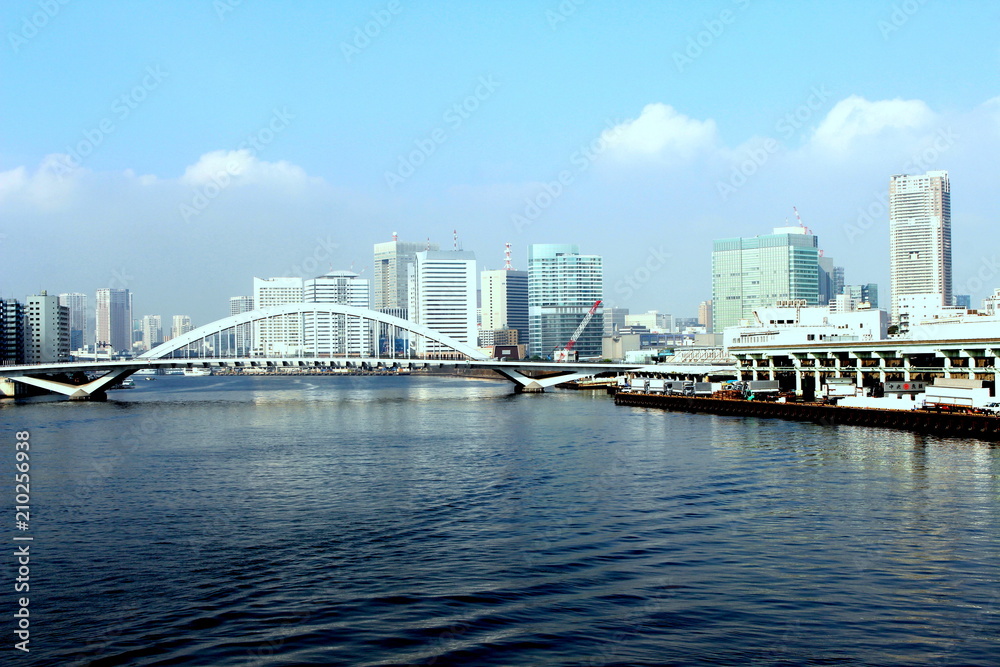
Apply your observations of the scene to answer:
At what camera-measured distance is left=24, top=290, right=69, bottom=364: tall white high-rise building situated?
166125mm

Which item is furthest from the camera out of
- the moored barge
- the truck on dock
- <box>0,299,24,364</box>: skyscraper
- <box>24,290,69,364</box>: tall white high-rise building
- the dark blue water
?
<box>24,290,69,364</box>: tall white high-rise building

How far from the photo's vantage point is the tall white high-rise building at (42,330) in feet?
545

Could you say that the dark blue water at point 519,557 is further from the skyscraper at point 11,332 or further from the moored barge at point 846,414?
the skyscraper at point 11,332

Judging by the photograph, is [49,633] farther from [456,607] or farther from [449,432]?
[449,432]

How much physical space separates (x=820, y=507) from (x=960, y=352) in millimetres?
38552

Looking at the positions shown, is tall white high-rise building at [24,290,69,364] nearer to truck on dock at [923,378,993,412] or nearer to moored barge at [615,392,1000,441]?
moored barge at [615,392,1000,441]

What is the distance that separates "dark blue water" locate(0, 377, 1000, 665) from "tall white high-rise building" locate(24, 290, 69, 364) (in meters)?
141

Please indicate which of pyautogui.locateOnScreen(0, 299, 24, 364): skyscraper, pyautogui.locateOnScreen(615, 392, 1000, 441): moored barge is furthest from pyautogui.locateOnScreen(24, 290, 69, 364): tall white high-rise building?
pyautogui.locateOnScreen(615, 392, 1000, 441): moored barge

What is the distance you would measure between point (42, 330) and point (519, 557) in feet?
559

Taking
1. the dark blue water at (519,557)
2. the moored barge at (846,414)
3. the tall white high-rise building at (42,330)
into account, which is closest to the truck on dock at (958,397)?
the moored barge at (846,414)

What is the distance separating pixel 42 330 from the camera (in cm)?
Result: 16750

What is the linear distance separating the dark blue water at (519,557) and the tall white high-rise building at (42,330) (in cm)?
14076

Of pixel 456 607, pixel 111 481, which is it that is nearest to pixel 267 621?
pixel 456 607

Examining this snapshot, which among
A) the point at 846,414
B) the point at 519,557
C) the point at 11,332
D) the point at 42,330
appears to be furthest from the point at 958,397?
the point at 42,330
